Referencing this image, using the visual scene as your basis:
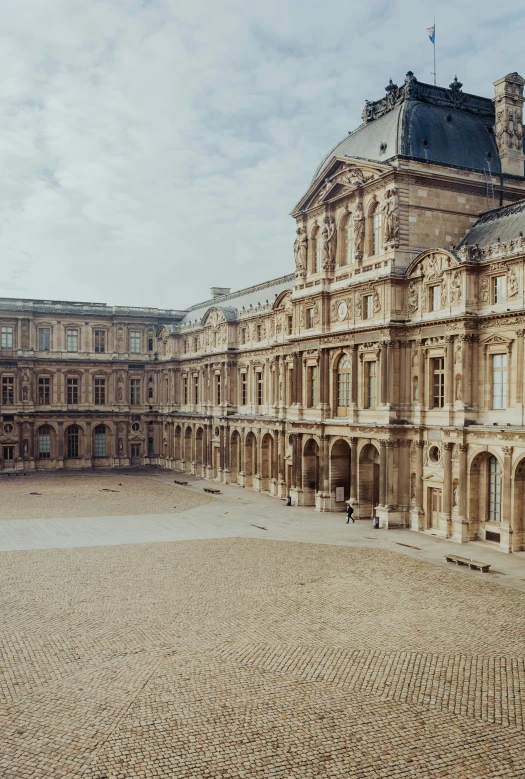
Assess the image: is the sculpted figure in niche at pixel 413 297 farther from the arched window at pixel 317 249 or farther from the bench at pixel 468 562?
the bench at pixel 468 562

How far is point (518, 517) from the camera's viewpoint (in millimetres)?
34656

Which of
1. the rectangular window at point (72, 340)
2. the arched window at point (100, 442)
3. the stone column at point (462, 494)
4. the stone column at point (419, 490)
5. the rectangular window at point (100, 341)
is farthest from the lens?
the rectangular window at point (100, 341)

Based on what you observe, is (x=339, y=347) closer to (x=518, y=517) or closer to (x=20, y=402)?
(x=518, y=517)

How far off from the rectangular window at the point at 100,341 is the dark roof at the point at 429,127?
141 ft

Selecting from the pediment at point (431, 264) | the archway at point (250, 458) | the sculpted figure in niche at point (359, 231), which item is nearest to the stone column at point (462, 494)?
the pediment at point (431, 264)

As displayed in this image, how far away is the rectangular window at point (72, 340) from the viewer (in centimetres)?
8006

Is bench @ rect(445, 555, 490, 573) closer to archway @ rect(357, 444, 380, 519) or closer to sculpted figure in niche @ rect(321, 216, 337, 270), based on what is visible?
archway @ rect(357, 444, 380, 519)

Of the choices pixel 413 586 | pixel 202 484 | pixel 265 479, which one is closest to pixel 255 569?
pixel 413 586

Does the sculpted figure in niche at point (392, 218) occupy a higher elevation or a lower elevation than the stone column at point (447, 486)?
higher

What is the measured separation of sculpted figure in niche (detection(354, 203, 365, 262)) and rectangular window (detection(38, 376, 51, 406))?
4602 cm

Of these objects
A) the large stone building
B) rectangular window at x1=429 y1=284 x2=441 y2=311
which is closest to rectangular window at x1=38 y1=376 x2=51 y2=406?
the large stone building

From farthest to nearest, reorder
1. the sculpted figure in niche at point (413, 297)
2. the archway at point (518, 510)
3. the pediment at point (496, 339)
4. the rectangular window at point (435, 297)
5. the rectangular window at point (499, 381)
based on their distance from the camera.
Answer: the sculpted figure in niche at point (413, 297)
the rectangular window at point (435, 297)
the rectangular window at point (499, 381)
the pediment at point (496, 339)
the archway at point (518, 510)

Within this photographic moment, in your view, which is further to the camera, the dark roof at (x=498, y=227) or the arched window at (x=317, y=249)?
the arched window at (x=317, y=249)

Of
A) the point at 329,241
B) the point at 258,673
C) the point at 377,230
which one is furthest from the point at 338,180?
the point at 258,673
